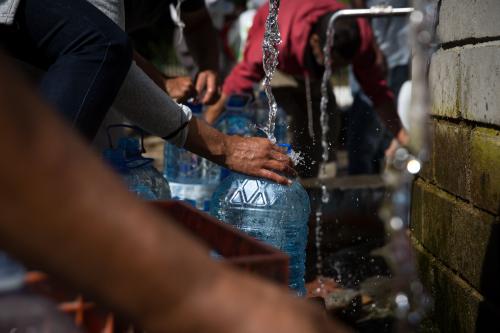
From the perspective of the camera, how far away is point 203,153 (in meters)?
3.01

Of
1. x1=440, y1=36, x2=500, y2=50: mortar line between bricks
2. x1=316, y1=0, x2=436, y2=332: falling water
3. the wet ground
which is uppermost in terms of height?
x1=440, y1=36, x2=500, y2=50: mortar line between bricks

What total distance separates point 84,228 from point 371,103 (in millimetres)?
6204

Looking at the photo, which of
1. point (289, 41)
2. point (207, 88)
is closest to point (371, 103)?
point (289, 41)

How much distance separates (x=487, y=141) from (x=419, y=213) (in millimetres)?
935

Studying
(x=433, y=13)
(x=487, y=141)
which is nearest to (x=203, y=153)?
(x=487, y=141)

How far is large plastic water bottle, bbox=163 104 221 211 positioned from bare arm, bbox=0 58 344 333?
3345 mm

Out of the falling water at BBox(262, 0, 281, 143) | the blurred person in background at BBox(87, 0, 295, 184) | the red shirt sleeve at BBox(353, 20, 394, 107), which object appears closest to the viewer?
the blurred person in background at BBox(87, 0, 295, 184)

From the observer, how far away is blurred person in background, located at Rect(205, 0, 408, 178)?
567 centimetres

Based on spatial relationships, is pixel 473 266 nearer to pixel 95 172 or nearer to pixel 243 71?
pixel 95 172

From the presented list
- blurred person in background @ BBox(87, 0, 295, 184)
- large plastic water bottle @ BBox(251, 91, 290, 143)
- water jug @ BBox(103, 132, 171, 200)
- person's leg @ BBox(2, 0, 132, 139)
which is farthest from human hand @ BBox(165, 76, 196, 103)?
person's leg @ BBox(2, 0, 132, 139)

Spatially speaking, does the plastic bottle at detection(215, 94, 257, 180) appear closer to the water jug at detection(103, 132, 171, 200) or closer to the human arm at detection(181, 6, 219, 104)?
the human arm at detection(181, 6, 219, 104)

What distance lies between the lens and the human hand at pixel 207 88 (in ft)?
13.8

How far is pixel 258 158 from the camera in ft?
9.48

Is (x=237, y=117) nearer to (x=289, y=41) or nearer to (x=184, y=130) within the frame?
(x=289, y=41)
